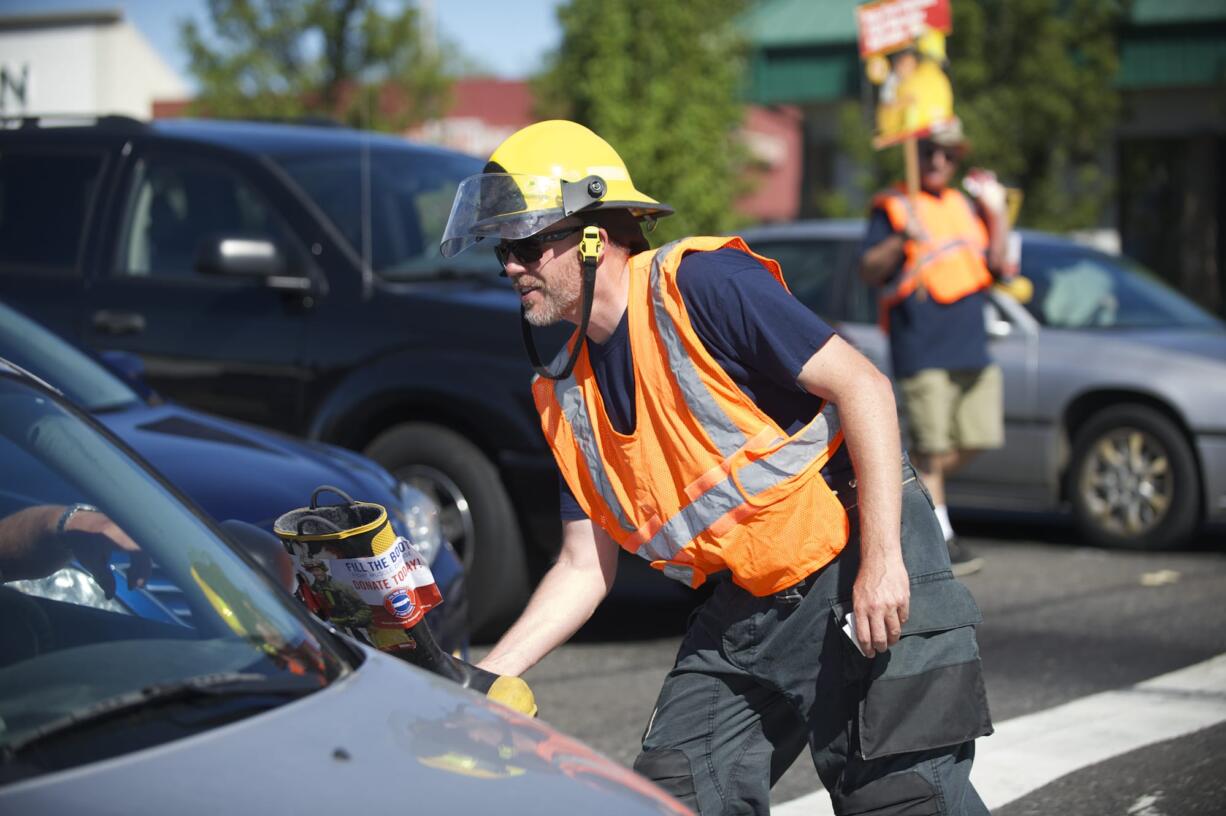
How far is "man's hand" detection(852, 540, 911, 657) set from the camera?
116 inches

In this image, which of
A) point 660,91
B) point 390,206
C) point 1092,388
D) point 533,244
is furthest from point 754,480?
point 660,91

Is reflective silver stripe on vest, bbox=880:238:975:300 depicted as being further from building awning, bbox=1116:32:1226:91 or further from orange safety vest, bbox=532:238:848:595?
building awning, bbox=1116:32:1226:91

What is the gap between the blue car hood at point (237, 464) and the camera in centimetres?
470

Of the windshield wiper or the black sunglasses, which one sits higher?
the black sunglasses

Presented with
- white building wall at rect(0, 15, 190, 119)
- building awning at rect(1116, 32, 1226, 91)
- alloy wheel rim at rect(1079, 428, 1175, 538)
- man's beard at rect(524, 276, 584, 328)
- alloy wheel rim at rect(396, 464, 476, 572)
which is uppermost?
white building wall at rect(0, 15, 190, 119)

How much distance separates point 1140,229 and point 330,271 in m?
14.2

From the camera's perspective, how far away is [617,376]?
319 cm

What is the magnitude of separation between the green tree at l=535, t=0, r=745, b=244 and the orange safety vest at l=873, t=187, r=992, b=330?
8.53 m

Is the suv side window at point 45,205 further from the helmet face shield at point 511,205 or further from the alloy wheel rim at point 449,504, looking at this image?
the helmet face shield at point 511,205

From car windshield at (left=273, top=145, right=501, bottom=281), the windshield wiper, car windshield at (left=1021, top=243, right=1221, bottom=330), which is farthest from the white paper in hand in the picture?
car windshield at (left=1021, top=243, right=1221, bottom=330)

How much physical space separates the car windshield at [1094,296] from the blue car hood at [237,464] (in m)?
4.79

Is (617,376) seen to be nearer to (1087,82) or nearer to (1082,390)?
(1082,390)

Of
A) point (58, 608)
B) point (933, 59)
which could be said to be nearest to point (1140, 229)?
point (933, 59)

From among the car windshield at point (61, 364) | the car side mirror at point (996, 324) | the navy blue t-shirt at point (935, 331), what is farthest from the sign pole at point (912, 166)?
the car windshield at point (61, 364)
